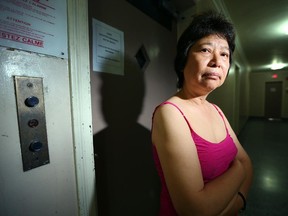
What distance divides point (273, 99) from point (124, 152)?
36.6 feet

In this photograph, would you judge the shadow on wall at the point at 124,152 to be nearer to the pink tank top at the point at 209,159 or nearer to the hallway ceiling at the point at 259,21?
the pink tank top at the point at 209,159

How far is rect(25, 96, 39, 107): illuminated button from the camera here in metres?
0.50

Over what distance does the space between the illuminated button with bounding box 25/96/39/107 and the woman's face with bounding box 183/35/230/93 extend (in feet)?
2.17

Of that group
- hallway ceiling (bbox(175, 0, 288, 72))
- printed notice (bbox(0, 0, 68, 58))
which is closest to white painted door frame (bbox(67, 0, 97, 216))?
printed notice (bbox(0, 0, 68, 58))

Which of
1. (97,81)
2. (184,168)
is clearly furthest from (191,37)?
(184,168)

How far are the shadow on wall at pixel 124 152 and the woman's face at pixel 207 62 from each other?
0.39 m

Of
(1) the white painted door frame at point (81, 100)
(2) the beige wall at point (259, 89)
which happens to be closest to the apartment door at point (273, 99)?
(2) the beige wall at point (259, 89)

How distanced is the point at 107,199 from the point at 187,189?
0.50m

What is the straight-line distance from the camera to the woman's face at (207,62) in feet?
2.52

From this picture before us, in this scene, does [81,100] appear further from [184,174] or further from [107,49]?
[184,174]

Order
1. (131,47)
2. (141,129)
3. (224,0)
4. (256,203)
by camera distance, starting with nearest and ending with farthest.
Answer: (131,47)
(141,129)
(256,203)
(224,0)

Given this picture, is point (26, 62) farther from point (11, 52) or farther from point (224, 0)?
point (224, 0)

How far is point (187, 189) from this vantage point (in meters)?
0.61

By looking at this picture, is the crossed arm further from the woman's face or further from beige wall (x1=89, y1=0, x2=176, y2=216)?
beige wall (x1=89, y1=0, x2=176, y2=216)
